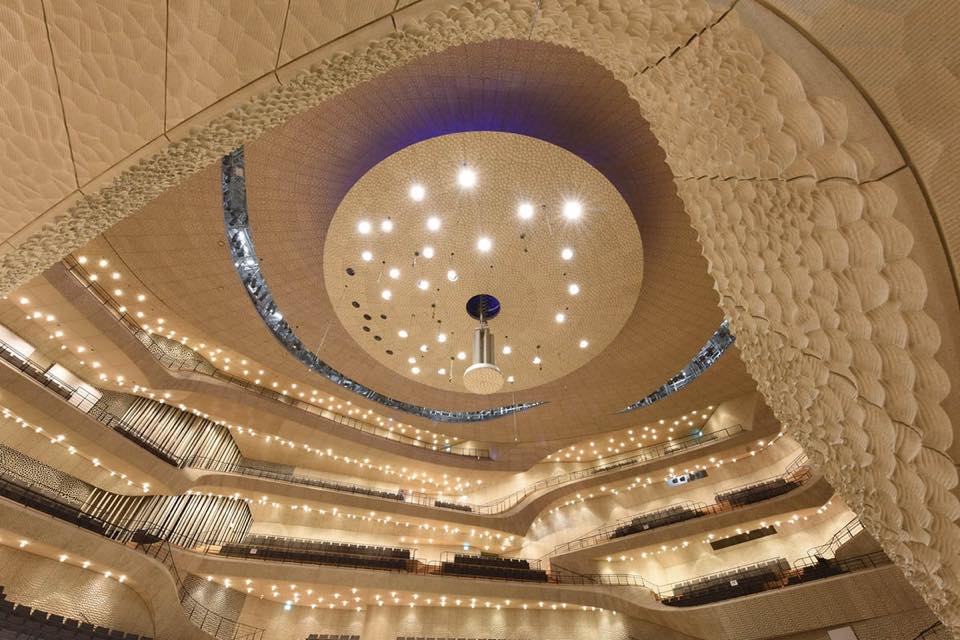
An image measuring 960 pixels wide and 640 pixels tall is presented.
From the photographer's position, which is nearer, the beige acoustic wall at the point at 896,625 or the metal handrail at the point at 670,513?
the beige acoustic wall at the point at 896,625

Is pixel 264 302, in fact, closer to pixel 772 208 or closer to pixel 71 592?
pixel 71 592

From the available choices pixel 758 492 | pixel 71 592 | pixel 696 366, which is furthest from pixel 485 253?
pixel 758 492

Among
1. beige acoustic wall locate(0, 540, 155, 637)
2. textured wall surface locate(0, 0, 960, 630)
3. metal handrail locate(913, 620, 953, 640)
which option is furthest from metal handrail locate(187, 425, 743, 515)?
textured wall surface locate(0, 0, 960, 630)

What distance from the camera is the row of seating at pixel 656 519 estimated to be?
20378 millimetres

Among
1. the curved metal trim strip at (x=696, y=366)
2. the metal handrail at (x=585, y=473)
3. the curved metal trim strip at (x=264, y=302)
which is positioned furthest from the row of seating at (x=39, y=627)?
the curved metal trim strip at (x=696, y=366)

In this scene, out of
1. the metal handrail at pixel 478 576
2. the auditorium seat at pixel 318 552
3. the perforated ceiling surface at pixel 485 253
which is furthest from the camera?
the auditorium seat at pixel 318 552

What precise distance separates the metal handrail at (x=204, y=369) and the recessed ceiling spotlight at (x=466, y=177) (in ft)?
41.2

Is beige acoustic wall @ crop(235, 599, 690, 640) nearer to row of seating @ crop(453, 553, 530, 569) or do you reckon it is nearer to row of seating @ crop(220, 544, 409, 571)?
row of seating @ crop(453, 553, 530, 569)

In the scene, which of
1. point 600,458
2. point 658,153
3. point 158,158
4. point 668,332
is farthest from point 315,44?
point 600,458

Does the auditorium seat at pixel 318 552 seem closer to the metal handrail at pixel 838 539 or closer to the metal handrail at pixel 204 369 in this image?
the metal handrail at pixel 204 369

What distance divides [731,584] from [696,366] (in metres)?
8.92

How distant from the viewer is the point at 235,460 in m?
20.8

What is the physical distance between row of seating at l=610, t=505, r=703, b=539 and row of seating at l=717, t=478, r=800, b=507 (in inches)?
65.0

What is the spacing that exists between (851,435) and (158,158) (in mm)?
4938
